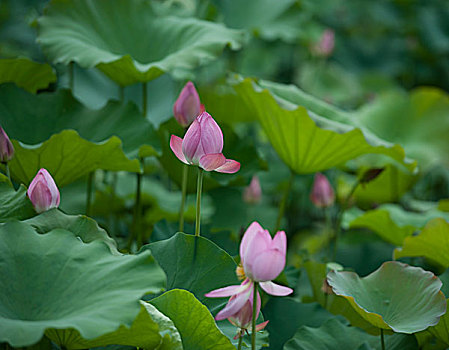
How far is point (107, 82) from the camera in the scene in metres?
1.63

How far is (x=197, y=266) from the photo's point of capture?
84 cm

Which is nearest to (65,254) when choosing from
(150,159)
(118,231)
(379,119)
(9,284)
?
(9,284)

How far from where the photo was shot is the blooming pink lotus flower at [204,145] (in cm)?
75

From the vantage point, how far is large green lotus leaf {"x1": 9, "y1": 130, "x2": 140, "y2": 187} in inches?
37.8

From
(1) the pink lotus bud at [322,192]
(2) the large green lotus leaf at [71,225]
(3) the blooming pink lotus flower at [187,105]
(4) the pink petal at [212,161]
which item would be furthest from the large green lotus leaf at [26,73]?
(1) the pink lotus bud at [322,192]

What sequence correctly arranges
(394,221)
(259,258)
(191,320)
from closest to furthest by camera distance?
(259,258), (191,320), (394,221)

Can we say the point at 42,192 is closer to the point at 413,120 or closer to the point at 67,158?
the point at 67,158

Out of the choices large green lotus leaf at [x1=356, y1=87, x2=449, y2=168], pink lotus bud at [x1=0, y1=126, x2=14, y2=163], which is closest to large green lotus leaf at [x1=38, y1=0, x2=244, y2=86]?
pink lotus bud at [x1=0, y1=126, x2=14, y2=163]

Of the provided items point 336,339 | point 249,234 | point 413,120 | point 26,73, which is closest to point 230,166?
point 249,234

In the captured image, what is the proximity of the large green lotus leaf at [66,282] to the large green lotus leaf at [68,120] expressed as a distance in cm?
41

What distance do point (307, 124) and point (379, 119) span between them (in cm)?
79

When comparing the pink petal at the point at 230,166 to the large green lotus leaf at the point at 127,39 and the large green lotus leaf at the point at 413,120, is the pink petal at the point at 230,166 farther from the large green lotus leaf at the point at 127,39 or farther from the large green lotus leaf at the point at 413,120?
the large green lotus leaf at the point at 413,120

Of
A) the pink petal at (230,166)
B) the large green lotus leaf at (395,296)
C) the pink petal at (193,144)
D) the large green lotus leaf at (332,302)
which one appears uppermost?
the pink petal at (193,144)

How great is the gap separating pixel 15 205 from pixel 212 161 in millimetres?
323
